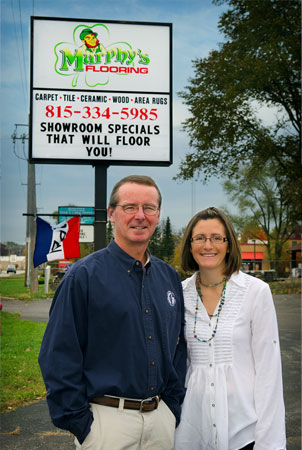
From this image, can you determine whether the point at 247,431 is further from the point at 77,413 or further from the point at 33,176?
the point at 33,176

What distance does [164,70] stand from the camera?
6047 mm

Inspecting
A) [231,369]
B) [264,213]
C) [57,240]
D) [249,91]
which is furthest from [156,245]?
[264,213]

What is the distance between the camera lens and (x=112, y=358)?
8.09ft

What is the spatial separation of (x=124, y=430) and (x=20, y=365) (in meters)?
5.57

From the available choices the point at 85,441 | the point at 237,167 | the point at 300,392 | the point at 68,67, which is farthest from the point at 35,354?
the point at 237,167

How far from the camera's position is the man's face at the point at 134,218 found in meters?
2.71

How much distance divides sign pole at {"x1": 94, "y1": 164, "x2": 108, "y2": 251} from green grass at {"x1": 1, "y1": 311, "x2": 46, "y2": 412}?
2156 millimetres

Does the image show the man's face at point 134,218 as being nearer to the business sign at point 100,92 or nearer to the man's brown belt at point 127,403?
the man's brown belt at point 127,403

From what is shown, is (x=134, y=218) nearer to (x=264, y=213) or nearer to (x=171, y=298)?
(x=171, y=298)

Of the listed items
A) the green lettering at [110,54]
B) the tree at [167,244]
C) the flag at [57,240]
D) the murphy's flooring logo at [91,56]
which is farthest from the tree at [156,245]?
the green lettering at [110,54]

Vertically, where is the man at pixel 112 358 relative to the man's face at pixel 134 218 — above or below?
below

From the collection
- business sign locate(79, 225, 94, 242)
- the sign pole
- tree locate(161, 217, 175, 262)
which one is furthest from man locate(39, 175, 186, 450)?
business sign locate(79, 225, 94, 242)

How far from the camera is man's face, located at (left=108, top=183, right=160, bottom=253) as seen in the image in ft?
8.90

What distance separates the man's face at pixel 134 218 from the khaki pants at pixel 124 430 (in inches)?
34.0
